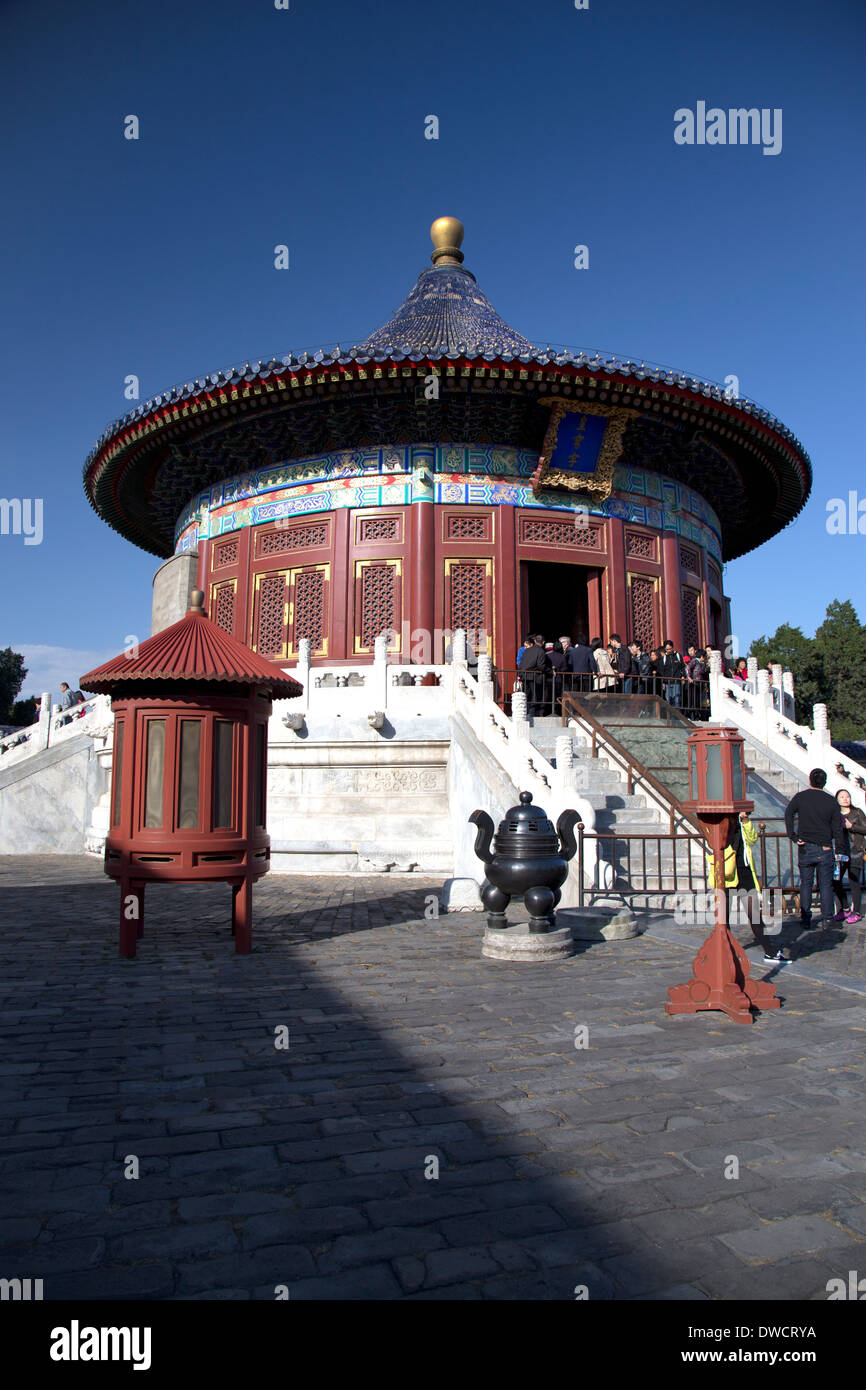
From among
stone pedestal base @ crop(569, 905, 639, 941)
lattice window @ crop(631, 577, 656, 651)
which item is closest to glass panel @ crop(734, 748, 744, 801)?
stone pedestal base @ crop(569, 905, 639, 941)

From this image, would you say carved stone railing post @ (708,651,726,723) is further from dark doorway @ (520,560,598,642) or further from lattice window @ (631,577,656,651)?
dark doorway @ (520,560,598,642)

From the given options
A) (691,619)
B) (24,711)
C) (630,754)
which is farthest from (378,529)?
(24,711)

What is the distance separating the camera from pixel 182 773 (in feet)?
23.1

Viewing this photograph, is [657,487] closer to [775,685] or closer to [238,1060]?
[775,685]

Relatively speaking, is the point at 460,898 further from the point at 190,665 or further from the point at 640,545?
the point at 640,545

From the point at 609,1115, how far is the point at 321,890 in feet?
25.6

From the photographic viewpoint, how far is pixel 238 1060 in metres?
4.17

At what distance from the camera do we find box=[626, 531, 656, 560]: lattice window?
1723 centimetres

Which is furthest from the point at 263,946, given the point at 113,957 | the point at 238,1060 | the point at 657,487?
the point at 657,487

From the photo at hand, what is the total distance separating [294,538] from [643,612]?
6.88 metres

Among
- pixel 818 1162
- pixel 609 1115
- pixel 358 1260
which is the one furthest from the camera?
pixel 609 1115

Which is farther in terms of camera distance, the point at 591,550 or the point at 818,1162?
the point at 591,550

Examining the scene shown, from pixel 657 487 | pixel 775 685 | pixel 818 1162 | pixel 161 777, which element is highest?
pixel 657 487

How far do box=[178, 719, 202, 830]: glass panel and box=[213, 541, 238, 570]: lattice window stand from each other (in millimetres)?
11098
